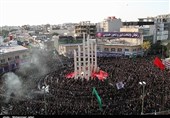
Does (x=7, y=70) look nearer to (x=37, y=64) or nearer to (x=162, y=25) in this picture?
(x=37, y=64)

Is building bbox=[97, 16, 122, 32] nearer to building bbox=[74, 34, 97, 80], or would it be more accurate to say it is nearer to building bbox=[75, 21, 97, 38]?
building bbox=[75, 21, 97, 38]

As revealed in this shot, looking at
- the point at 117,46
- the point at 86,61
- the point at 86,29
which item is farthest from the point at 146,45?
the point at 86,61

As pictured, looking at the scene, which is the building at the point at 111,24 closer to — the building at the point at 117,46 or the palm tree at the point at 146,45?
the building at the point at 117,46

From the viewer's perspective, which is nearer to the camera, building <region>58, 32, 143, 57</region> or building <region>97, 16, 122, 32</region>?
building <region>58, 32, 143, 57</region>

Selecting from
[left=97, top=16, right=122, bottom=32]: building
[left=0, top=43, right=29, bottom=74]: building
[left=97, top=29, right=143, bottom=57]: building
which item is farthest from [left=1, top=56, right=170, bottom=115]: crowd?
[left=97, top=16, right=122, bottom=32]: building

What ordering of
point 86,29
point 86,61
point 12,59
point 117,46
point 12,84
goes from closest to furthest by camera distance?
point 12,84 → point 86,61 → point 12,59 → point 117,46 → point 86,29

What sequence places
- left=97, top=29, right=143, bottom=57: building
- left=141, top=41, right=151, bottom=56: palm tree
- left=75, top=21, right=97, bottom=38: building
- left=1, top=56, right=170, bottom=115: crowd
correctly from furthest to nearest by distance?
left=75, top=21, right=97, bottom=38: building < left=141, top=41, right=151, bottom=56: palm tree < left=97, top=29, right=143, bottom=57: building < left=1, top=56, right=170, bottom=115: crowd

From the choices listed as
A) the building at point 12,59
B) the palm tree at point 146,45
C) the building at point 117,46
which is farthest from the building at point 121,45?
the building at point 12,59

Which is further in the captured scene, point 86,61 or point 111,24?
point 111,24

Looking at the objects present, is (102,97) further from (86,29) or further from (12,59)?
(86,29)
